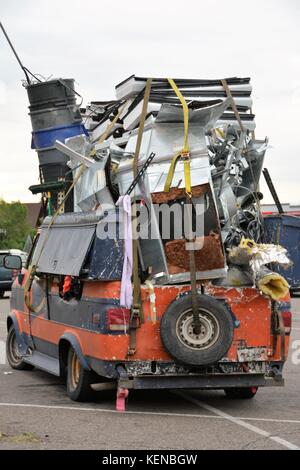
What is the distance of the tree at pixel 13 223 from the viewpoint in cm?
8272

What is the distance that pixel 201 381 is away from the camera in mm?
9070

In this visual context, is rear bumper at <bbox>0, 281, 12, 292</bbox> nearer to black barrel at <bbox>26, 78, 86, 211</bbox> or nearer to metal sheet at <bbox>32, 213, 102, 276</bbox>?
black barrel at <bbox>26, 78, 86, 211</bbox>

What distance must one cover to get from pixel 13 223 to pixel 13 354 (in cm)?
7399

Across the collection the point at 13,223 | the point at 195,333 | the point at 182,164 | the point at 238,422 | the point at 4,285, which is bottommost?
the point at 238,422

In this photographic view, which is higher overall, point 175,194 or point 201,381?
point 175,194

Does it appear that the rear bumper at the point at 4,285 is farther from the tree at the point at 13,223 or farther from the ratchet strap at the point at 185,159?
the tree at the point at 13,223

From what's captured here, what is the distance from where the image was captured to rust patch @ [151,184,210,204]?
9.09 metres

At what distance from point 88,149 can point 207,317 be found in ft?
8.82

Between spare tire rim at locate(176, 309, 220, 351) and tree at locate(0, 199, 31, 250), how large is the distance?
7352 centimetres

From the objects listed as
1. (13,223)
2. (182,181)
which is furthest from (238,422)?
(13,223)

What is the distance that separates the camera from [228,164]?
32.5 ft

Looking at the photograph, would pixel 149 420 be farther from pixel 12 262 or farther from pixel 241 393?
pixel 12 262

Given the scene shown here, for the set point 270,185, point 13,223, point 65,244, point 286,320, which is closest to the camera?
point 286,320

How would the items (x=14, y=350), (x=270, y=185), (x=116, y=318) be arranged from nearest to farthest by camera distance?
1. (x=116, y=318)
2. (x=270, y=185)
3. (x=14, y=350)
